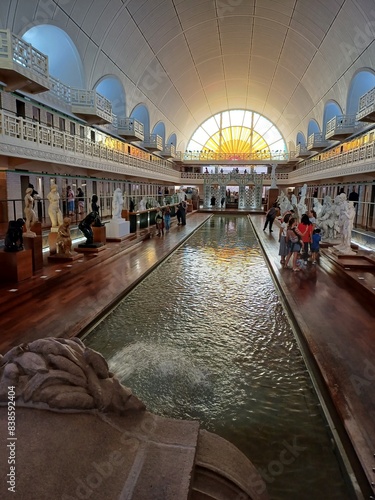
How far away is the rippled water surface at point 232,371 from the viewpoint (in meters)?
2.91

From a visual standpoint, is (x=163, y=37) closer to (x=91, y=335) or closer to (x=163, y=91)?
(x=163, y=91)

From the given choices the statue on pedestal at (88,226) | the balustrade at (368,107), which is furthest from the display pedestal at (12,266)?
the balustrade at (368,107)

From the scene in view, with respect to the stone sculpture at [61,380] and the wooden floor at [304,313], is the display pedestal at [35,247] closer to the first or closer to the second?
the wooden floor at [304,313]

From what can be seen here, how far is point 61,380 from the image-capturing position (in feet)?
6.31

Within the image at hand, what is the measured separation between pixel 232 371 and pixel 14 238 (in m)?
5.66

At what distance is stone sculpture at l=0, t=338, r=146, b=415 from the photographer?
6.05ft

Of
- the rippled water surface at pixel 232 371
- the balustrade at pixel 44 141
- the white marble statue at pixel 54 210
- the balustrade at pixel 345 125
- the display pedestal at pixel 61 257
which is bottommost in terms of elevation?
the rippled water surface at pixel 232 371


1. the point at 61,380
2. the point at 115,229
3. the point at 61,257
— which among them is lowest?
the point at 61,257

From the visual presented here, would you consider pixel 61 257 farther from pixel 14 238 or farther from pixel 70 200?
pixel 70 200

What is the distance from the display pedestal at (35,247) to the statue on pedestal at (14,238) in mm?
462

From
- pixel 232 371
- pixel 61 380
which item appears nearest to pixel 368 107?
pixel 232 371

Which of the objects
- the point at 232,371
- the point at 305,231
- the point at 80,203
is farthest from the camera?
the point at 80,203

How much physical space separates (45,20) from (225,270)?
1327 centimetres

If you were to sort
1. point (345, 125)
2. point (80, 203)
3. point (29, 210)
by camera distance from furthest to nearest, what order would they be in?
point (345, 125), point (80, 203), point (29, 210)
